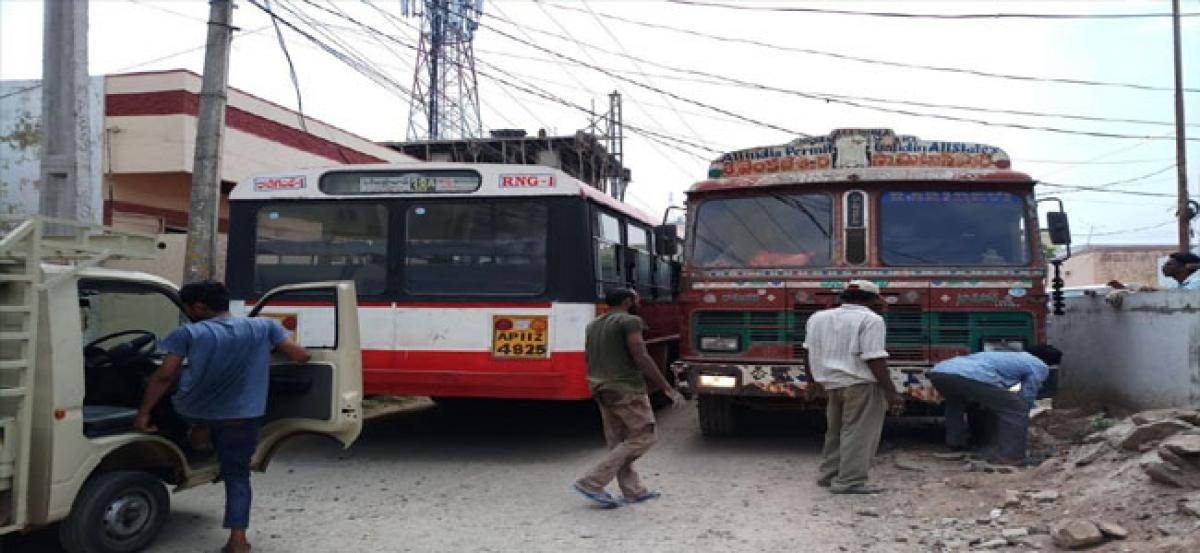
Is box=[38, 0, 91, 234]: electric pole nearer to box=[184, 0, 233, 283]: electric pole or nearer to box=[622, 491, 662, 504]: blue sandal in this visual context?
box=[184, 0, 233, 283]: electric pole

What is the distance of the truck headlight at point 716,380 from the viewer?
7.90 m

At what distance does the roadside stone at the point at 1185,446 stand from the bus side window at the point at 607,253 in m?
4.25

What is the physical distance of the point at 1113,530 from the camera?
15.9 ft

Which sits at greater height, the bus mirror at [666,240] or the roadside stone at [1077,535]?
the bus mirror at [666,240]

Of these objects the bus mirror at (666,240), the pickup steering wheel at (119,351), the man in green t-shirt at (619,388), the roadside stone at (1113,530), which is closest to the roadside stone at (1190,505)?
the roadside stone at (1113,530)

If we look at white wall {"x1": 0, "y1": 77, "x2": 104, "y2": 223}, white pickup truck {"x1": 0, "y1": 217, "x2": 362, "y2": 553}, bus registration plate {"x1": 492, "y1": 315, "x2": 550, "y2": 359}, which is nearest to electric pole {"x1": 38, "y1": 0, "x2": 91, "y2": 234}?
white pickup truck {"x1": 0, "y1": 217, "x2": 362, "y2": 553}

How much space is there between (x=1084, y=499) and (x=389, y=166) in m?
5.81

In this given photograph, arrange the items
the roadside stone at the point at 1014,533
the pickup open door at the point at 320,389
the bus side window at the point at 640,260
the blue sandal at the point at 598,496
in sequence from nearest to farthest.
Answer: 1. the roadside stone at the point at 1014,533
2. the pickup open door at the point at 320,389
3. the blue sandal at the point at 598,496
4. the bus side window at the point at 640,260

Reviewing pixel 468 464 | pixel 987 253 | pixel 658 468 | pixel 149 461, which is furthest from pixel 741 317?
pixel 149 461

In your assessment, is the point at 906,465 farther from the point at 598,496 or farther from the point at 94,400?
the point at 94,400

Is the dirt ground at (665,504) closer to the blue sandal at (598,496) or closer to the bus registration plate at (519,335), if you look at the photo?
the blue sandal at (598,496)


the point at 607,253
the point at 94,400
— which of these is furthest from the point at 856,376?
the point at 94,400

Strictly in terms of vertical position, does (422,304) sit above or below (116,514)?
above

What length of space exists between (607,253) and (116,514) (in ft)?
15.8
